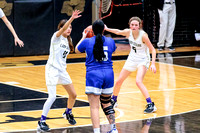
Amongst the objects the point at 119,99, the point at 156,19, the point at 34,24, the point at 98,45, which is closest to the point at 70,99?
the point at 98,45

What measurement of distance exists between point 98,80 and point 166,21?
10231 mm

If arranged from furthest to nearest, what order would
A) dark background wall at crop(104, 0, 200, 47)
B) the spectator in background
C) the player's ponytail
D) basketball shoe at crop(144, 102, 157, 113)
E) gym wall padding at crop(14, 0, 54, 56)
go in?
1. dark background wall at crop(104, 0, 200, 47)
2. the spectator in background
3. gym wall padding at crop(14, 0, 54, 56)
4. basketball shoe at crop(144, 102, 157, 113)
5. the player's ponytail

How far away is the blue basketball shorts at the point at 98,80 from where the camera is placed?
21.7ft

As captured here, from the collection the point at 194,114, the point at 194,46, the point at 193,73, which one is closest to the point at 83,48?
the point at 194,114

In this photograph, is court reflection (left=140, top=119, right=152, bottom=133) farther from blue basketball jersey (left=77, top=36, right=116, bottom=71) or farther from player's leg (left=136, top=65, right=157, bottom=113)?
blue basketball jersey (left=77, top=36, right=116, bottom=71)

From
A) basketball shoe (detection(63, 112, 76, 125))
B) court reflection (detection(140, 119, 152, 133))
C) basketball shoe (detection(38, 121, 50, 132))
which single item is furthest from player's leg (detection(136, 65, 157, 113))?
basketball shoe (detection(38, 121, 50, 132))

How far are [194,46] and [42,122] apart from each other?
11.6 meters

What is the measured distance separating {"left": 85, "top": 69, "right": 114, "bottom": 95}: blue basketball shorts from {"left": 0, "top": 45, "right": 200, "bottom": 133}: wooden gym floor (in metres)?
0.93

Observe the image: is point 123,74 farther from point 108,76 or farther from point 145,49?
point 108,76

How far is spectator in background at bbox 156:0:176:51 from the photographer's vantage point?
53.6 ft

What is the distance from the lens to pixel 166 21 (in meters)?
16.5

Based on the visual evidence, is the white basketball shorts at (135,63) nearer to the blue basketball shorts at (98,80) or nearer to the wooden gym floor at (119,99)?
the wooden gym floor at (119,99)

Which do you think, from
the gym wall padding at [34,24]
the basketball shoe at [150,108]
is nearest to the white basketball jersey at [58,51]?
the basketball shoe at [150,108]

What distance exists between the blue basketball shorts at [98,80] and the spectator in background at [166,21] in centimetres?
1001
